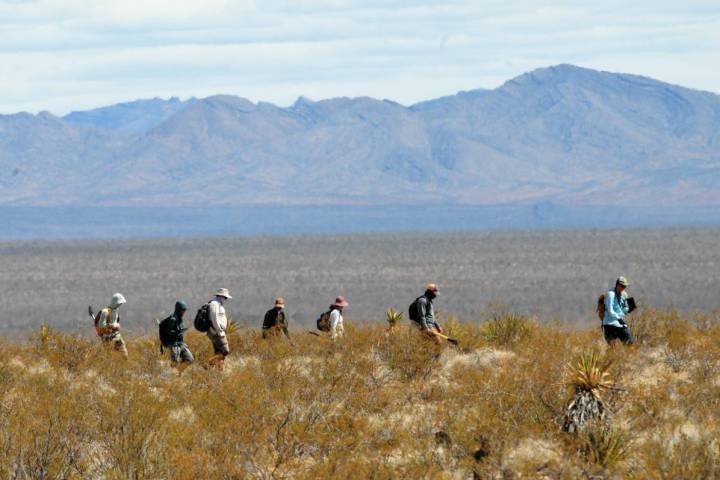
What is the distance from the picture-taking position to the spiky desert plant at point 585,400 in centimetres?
1162

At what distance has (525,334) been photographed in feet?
63.4

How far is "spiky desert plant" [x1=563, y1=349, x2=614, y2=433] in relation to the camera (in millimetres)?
11617

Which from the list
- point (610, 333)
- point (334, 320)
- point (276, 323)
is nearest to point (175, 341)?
point (276, 323)

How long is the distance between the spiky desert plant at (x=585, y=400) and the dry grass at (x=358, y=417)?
35 millimetres

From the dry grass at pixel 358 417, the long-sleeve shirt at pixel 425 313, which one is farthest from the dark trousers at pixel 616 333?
the long-sleeve shirt at pixel 425 313

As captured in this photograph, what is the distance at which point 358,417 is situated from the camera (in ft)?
41.3

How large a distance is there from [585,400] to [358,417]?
228 cm

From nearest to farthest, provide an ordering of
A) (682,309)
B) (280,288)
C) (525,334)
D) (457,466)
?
(457,466) < (525,334) < (682,309) < (280,288)

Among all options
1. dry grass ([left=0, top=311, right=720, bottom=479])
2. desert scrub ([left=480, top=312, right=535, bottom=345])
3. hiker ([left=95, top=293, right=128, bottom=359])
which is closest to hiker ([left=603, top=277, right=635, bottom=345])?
dry grass ([left=0, top=311, right=720, bottom=479])

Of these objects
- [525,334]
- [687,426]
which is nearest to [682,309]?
[525,334]

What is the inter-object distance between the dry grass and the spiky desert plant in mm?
35

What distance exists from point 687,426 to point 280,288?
181 ft

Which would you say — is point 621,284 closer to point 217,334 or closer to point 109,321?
point 217,334

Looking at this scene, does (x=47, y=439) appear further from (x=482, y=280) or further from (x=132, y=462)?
(x=482, y=280)
